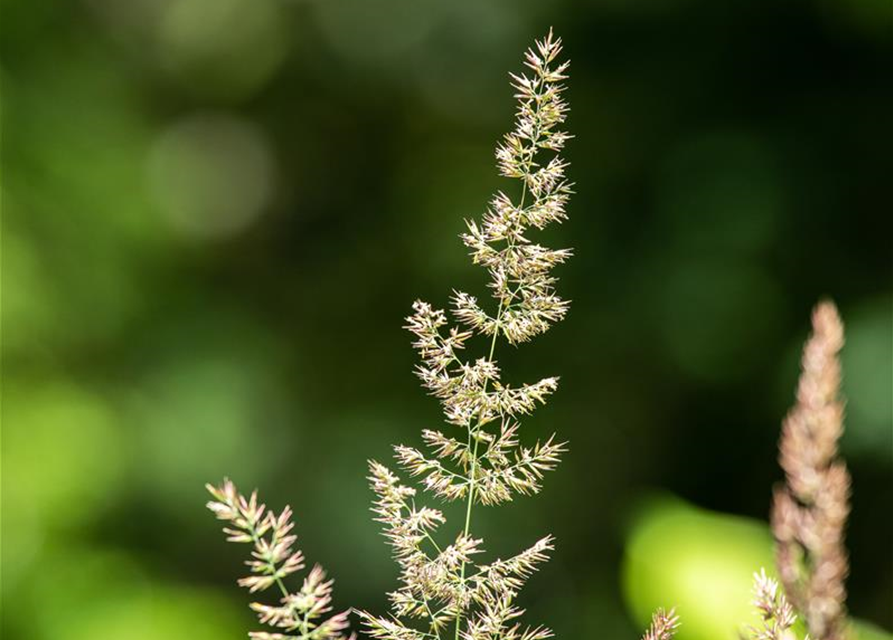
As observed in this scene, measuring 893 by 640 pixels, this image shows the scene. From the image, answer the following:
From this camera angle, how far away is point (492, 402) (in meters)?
0.46

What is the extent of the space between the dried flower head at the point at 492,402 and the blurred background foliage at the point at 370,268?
2.88m

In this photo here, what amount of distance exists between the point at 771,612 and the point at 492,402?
0.47ft

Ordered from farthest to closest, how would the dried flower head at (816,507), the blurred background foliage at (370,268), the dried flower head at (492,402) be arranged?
the blurred background foliage at (370,268)
the dried flower head at (492,402)
the dried flower head at (816,507)

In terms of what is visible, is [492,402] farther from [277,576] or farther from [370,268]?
[370,268]

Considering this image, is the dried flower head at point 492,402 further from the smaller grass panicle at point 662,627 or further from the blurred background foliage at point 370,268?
the blurred background foliage at point 370,268

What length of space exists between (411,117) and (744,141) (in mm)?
1491

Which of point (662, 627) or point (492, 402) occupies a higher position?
point (492, 402)

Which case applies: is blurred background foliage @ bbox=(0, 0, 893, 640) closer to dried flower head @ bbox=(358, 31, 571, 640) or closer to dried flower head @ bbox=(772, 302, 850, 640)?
dried flower head @ bbox=(358, 31, 571, 640)

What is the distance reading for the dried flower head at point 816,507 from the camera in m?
0.32

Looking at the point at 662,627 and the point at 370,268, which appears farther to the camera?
the point at 370,268

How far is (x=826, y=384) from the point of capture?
0.33 meters

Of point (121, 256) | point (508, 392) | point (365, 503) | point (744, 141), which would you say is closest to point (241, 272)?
point (121, 256)

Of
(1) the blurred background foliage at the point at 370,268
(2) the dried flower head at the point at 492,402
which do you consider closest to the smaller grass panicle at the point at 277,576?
(2) the dried flower head at the point at 492,402

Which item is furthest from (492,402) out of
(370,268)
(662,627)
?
(370,268)
